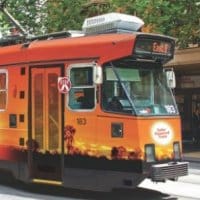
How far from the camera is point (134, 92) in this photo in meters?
12.2

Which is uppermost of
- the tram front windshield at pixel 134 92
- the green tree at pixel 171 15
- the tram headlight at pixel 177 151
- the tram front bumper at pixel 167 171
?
the green tree at pixel 171 15

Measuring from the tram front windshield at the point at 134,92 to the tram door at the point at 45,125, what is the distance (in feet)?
3.89

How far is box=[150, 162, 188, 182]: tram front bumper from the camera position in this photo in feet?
38.5

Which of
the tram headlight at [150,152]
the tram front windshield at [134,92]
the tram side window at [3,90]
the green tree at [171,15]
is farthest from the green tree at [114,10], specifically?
the tram headlight at [150,152]

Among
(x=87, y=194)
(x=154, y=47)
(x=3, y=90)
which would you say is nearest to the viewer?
(x=154, y=47)

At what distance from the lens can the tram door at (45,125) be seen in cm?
1290

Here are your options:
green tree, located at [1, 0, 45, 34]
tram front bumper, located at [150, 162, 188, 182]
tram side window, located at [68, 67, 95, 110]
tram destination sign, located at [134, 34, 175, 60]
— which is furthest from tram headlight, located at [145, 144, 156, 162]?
green tree, located at [1, 0, 45, 34]

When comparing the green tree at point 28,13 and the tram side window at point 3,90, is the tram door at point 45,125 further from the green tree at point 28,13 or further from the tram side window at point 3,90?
the green tree at point 28,13

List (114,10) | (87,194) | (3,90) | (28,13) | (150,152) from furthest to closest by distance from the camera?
(28,13)
(114,10)
(3,90)
(87,194)
(150,152)

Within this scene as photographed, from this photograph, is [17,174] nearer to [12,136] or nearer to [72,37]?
[12,136]

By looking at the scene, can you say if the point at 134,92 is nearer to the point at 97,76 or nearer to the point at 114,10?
the point at 97,76

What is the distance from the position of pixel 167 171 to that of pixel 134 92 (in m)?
1.54

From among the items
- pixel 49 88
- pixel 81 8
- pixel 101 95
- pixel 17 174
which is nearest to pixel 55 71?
pixel 49 88

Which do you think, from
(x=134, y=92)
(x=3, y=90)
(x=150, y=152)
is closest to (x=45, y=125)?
(x=3, y=90)
